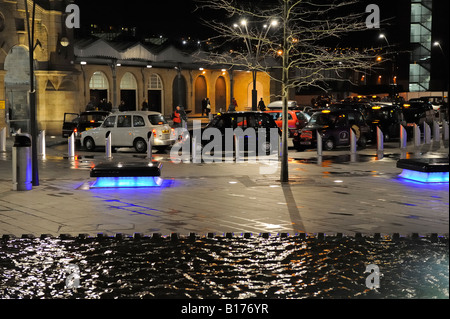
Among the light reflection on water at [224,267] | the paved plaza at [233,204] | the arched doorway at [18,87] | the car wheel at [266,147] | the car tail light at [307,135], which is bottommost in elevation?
the light reflection on water at [224,267]

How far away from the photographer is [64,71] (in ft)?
116

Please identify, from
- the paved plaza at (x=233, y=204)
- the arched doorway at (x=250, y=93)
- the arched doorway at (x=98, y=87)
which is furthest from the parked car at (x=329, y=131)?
the arched doorway at (x=250, y=93)

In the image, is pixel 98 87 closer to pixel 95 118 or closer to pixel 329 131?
pixel 95 118

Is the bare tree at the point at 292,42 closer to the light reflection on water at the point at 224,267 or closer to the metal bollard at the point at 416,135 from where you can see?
the metal bollard at the point at 416,135

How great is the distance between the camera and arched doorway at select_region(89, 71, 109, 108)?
156 feet

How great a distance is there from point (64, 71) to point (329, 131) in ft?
54.4

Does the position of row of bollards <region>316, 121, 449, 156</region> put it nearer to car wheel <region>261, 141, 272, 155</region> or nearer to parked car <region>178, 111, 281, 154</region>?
car wheel <region>261, 141, 272, 155</region>

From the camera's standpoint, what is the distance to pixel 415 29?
10256 cm

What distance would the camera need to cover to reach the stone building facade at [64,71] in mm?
32219

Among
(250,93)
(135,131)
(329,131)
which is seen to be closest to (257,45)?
(329,131)

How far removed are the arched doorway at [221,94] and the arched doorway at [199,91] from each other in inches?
82.7

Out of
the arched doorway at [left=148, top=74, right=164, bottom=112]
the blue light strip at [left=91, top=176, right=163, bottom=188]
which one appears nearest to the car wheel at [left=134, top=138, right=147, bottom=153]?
the blue light strip at [left=91, top=176, right=163, bottom=188]
